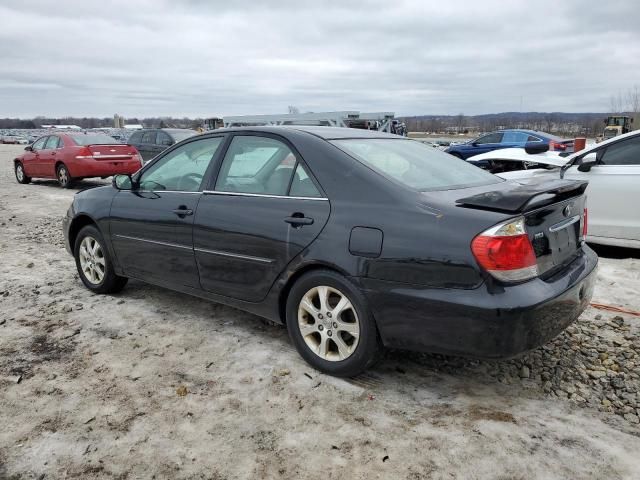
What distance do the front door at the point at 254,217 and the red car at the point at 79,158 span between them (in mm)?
10671

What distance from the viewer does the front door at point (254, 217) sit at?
336 centimetres

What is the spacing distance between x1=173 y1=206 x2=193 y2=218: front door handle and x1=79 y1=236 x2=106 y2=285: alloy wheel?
4.00 feet

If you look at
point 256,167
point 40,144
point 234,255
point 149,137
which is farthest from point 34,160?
point 234,255

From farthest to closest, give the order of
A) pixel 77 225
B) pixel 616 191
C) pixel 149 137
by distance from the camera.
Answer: pixel 149 137, pixel 616 191, pixel 77 225

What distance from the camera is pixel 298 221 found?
10.9 ft

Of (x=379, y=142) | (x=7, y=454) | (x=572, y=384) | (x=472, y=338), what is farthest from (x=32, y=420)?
(x=572, y=384)

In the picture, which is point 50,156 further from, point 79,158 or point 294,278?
point 294,278

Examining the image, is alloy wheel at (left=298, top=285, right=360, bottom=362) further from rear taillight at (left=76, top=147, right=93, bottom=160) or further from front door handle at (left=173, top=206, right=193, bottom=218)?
rear taillight at (left=76, top=147, right=93, bottom=160)

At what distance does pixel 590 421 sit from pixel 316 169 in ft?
6.83

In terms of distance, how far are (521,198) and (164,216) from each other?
2.61 metres

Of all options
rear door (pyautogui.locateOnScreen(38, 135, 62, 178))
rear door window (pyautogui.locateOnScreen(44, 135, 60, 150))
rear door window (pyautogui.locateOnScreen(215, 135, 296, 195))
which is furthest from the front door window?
rear door window (pyautogui.locateOnScreen(44, 135, 60, 150))

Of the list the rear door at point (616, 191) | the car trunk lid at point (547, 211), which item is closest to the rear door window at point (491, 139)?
the rear door at point (616, 191)

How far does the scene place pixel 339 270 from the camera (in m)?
3.13

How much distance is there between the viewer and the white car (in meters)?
6.09
